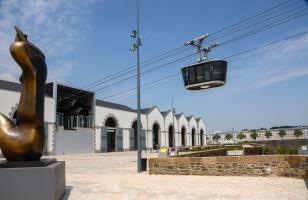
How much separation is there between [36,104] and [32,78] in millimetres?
722

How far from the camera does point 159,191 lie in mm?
10109

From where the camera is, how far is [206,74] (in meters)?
18.2

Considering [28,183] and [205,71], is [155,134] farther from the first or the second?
[28,183]

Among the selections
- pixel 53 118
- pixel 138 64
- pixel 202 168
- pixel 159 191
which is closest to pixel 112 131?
pixel 53 118

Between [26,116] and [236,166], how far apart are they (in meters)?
9.04

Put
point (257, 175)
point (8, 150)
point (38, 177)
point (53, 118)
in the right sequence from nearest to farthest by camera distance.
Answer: point (38, 177) < point (8, 150) < point (257, 175) < point (53, 118)

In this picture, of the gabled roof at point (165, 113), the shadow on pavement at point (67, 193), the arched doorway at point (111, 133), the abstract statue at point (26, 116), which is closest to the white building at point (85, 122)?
the arched doorway at point (111, 133)

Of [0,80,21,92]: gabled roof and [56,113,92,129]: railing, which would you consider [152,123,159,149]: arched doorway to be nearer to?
[56,113,92,129]: railing

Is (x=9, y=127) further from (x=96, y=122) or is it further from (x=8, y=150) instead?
(x=96, y=122)

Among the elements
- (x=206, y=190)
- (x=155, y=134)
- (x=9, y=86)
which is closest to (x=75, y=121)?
(x=9, y=86)

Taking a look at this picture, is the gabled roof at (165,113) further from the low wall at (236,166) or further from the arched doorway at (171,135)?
the low wall at (236,166)

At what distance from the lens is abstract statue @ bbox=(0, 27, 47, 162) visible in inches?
324

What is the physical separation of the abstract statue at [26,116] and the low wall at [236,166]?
768 cm

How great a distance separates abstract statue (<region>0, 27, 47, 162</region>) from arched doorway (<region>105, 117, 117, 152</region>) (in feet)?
138
